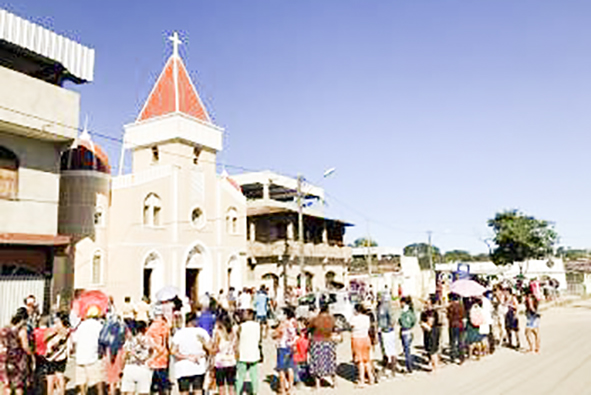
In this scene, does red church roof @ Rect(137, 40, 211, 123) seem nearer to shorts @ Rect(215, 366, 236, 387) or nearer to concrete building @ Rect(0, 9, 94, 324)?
concrete building @ Rect(0, 9, 94, 324)

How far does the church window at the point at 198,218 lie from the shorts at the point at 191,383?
18.6 m

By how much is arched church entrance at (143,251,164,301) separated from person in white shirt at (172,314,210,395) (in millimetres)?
16348

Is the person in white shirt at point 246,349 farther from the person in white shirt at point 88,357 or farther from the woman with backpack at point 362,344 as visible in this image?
the woman with backpack at point 362,344

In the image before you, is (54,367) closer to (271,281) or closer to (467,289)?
(467,289)

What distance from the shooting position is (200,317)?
11.0 metres

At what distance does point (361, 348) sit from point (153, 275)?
15448 mm

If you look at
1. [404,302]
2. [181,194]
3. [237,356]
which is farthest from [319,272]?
[237,356]

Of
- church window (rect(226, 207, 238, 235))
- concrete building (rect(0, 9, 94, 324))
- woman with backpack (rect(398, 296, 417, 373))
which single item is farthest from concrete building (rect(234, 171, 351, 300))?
woman with backpack (rect(398, 296, 417, 373))

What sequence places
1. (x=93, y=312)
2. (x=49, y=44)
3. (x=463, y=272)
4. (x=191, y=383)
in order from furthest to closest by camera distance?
(x=463, y=272)
(x=49, y=44)
(x=93, y=312)
(x=191, y=383)

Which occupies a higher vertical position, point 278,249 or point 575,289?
point 278,249

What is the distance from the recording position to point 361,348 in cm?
1054

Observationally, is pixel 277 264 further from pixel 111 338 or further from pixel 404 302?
pixel 111 338

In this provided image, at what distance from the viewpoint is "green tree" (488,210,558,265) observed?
39.2 metres

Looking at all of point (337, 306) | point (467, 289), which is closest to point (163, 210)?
point (337, 306)
